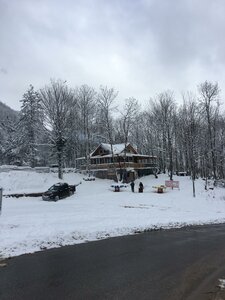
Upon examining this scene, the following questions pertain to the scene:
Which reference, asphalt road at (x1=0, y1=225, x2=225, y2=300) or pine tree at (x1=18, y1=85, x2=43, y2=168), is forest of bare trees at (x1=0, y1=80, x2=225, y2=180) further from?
asphalt road at (x1=0, y1=225, x2=225, y2=300)

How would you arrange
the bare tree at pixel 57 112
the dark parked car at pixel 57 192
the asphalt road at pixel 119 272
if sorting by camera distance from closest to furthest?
the asphalt road at pixel 119 272, the dark parked car at pixel 57 192, the bare tree at pixel 57 112

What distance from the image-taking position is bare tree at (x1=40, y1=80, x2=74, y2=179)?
56812 mm

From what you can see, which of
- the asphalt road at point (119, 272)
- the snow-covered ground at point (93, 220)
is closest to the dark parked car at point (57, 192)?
the snow-covered ground at point (93, 220)

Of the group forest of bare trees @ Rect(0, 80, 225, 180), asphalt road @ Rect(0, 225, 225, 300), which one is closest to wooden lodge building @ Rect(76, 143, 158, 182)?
forest of bare trees @ Rect(0, 80, 225, 180)

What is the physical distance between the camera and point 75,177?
189 ft

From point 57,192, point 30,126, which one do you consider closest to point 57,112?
point 30,126

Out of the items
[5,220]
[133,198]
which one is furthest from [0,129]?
[5,220]

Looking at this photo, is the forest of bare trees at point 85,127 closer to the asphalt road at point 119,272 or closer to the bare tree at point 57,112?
the bare tree at point 57,112

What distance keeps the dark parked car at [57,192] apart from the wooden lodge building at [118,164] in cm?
1876

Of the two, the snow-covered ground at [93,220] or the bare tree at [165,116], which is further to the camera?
the bare tree at [165,116]

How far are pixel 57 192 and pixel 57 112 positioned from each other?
73.9 feet

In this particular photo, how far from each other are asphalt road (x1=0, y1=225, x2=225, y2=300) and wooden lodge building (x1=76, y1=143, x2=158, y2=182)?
43961 mm

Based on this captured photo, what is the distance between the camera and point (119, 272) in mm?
10070

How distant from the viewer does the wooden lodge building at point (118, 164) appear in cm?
6144
